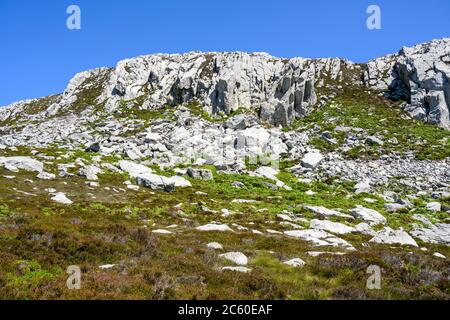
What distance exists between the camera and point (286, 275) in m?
12.5

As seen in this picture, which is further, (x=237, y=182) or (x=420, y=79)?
(x=420, y=79)

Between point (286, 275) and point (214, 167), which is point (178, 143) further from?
point (286, 275)

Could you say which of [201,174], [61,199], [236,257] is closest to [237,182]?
[201,174]

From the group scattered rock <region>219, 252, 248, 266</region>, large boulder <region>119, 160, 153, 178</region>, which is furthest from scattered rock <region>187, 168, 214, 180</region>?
scattered rock <region>219, 252, 248, 266</region>

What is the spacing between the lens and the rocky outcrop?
5994 centimetres

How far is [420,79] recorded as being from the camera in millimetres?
64250

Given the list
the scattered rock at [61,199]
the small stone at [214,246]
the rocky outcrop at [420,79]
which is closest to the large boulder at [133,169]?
the scattered rock at [61,199]

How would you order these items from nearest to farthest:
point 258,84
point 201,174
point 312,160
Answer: point 201,174, point 312,160, point 258,84

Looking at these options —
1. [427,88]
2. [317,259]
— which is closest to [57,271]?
[317,259]

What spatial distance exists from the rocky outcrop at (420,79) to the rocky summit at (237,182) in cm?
35

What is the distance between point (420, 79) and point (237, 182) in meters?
46.5

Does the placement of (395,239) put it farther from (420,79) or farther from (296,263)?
(420,79)

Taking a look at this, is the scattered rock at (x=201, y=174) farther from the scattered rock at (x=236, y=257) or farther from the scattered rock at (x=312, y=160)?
the scattered rock at (x=236, y=257)

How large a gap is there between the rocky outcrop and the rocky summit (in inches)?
13.8
